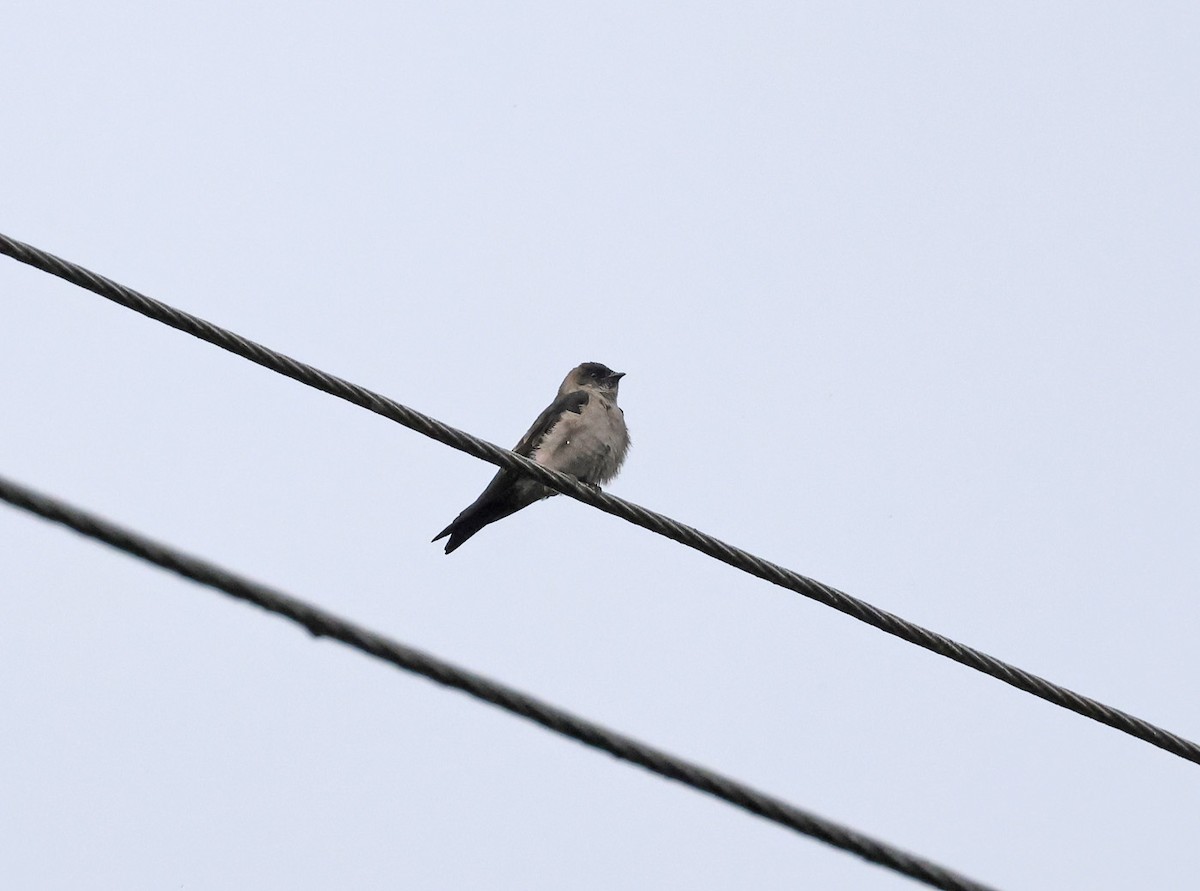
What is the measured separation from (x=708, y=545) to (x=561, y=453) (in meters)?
4.50

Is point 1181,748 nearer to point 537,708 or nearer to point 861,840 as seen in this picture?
point 861,840

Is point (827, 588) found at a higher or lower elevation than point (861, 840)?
higher

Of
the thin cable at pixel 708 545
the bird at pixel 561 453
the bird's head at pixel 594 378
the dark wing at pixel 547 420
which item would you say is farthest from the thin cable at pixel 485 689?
the bird's head at pixel 594 378

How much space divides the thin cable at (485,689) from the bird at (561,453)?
6.19 m

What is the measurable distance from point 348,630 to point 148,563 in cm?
34

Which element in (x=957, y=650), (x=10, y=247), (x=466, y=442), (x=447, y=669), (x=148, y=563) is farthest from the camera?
(x=466, y=442)

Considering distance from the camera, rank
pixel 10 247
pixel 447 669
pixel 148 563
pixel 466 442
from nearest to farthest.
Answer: pixel 148 563, pixel 447 669, pixel 10 247, pixel 466 442

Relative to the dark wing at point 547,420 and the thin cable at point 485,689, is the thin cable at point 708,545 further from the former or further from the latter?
the dark wing at point 547,420

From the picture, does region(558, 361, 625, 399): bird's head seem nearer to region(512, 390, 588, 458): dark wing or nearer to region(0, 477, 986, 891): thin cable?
region(512, 390, 588, 458): dark wing

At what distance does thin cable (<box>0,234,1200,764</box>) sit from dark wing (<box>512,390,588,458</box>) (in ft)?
15.3

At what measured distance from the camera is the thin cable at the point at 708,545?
432 centimetres

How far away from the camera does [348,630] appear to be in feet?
8.94

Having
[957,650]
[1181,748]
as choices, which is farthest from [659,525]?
[1181,748]

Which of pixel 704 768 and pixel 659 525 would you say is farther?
pixel 659 525
